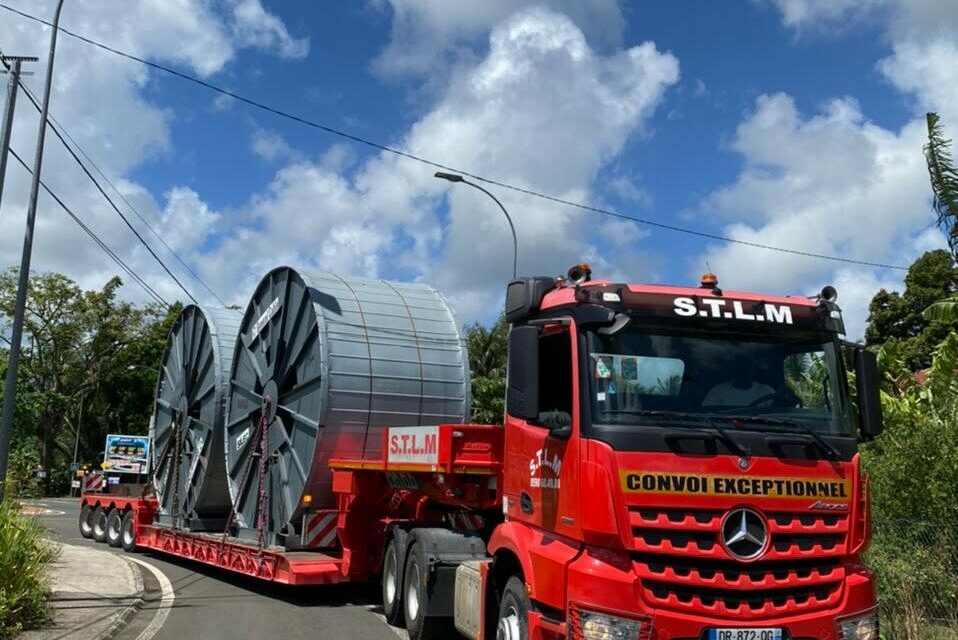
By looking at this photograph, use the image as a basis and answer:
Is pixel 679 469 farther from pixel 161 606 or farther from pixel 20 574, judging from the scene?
pixel 161 606

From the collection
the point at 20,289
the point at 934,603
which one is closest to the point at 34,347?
the point at 20,289

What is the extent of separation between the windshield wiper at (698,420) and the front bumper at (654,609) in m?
0.90

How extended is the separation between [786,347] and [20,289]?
1084cm

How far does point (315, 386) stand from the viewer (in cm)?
1209

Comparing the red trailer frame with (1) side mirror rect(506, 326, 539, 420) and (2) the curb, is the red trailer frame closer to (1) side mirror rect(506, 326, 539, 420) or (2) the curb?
(2) the curb

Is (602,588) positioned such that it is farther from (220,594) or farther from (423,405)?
(220,594)

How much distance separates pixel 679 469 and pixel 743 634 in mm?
1067

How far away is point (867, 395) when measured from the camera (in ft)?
20.6

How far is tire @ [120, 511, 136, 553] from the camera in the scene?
62.1 ft

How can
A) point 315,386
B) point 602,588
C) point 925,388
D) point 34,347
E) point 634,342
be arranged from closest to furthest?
point 602,588
point 634,342
point 315,386
point 925,388
point 34,347

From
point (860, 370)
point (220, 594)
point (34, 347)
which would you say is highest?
point (34, 347)

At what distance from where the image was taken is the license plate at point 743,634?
17.7ft

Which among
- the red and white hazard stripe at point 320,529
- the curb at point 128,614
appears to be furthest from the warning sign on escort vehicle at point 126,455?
the red and white hazard stripe at point 320,529

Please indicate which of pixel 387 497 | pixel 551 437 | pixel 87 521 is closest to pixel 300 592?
pixel 387 497
